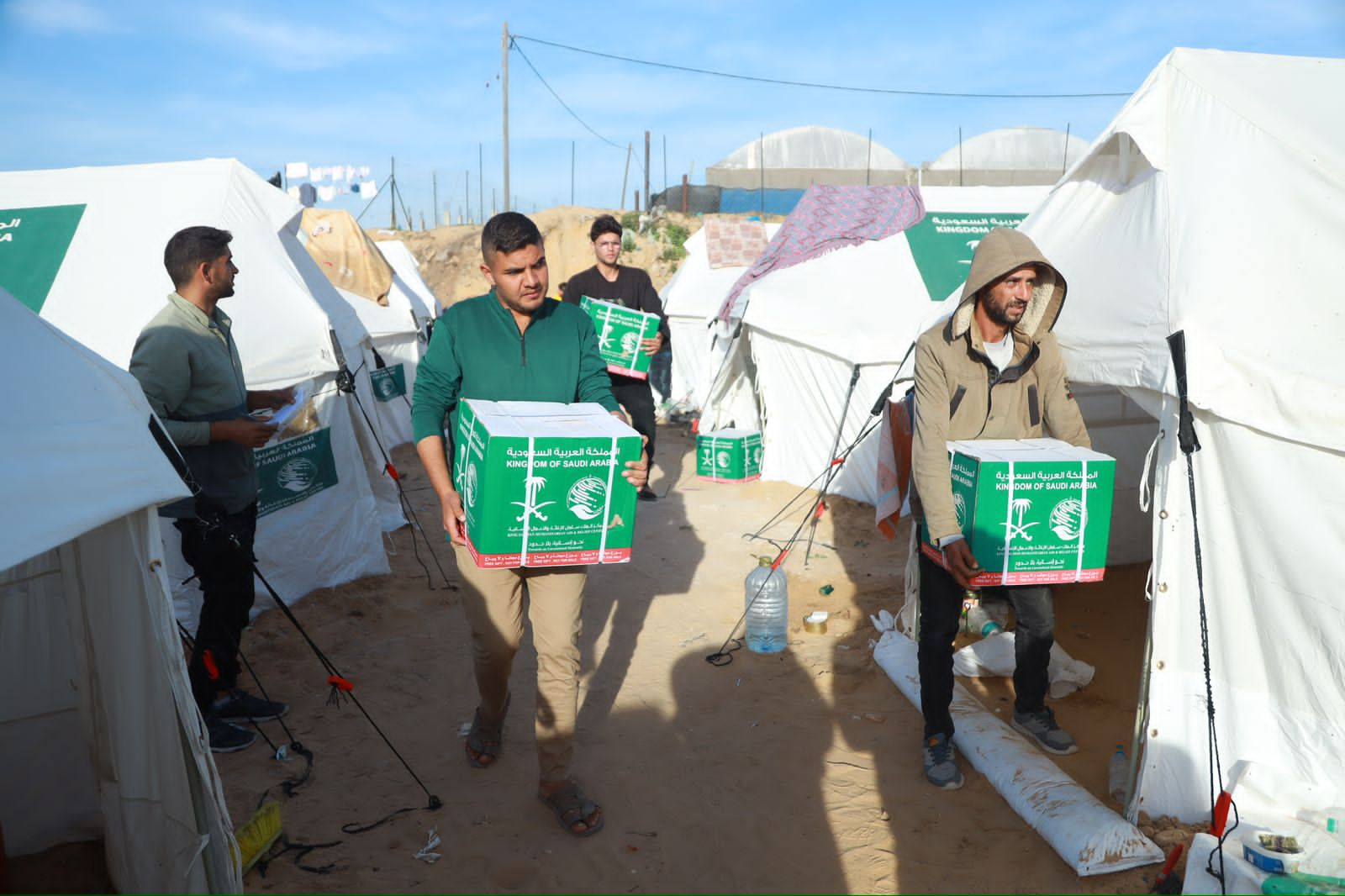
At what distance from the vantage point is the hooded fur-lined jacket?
10.7ft

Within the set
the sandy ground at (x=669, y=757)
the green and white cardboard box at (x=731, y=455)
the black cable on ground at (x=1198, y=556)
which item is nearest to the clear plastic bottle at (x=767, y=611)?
the sandy ground at (x=669, y=757)

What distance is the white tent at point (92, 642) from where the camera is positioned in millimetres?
2242

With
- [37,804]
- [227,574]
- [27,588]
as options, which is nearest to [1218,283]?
[227,574]

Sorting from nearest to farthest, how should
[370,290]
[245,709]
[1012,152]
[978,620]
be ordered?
1. [245,709]
2. [978,620]
3. [370,290]
4. [1012,152]

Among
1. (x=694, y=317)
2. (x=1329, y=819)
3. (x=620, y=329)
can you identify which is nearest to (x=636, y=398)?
(x=620, y=329)

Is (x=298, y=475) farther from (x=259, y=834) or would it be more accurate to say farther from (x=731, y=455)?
(x=731, y=455)

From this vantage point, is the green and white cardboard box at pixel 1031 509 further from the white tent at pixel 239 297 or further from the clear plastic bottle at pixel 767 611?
the white tent at pixel 239 297

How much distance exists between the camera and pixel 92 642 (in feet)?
9.10

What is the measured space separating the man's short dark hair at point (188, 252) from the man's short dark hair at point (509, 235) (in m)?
1.46

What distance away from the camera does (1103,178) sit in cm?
407

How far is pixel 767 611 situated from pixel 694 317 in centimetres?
857

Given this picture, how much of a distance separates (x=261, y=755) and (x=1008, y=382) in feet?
11.5

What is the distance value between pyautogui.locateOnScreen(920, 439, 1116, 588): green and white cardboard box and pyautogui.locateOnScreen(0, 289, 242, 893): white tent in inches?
101

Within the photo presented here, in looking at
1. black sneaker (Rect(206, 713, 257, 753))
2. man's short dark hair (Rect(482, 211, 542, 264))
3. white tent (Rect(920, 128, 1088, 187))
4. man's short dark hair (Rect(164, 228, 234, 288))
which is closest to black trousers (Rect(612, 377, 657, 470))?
man's short dark hair (Rect(164, 228, 234, 288))
